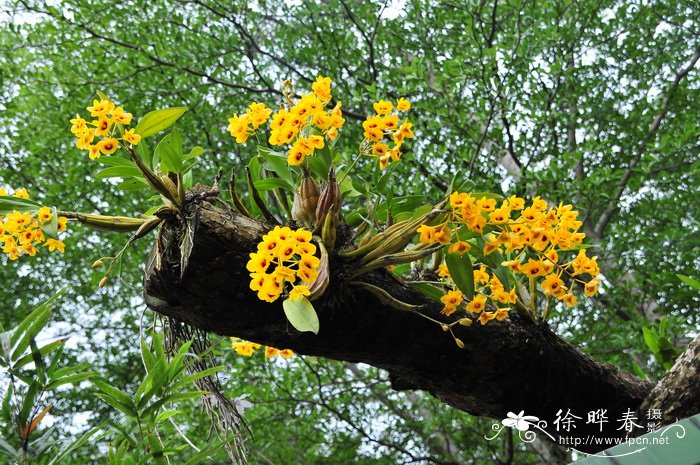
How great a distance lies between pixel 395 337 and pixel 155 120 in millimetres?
744

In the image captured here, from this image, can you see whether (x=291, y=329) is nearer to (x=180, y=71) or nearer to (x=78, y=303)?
(x=180, y=71)

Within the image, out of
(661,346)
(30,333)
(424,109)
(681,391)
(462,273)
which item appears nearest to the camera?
(30,333)

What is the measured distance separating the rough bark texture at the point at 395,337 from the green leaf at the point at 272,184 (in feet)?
0.79

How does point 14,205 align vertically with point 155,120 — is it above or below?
below

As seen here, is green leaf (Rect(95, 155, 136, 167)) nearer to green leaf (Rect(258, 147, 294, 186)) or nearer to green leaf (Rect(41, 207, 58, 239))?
green leaf (Rect(41, 207, 58, 239))

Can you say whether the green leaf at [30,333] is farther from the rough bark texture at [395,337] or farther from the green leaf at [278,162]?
the green leaf at [278,162]

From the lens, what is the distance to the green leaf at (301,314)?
4.30 ft

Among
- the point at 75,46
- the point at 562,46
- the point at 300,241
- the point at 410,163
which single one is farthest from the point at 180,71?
the point at 300,241

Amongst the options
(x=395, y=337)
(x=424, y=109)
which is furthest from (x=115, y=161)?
(x=424, y=109)

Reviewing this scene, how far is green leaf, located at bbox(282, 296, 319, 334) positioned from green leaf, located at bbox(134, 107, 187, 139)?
0.58 meters

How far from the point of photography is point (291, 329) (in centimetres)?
150

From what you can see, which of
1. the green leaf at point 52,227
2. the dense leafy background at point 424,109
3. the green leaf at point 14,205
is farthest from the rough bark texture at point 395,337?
the dense leafy background at point 424,109

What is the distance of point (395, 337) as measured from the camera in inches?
63.9

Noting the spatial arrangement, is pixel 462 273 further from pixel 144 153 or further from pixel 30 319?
pixel 30 319
